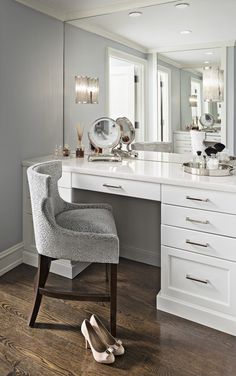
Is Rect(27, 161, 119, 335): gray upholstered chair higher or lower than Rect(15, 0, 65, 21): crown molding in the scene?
lower

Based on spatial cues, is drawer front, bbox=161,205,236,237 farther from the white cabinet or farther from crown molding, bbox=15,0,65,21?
crown molding, bbox=15,0,65,21

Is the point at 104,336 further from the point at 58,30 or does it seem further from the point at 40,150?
the point at 58,30

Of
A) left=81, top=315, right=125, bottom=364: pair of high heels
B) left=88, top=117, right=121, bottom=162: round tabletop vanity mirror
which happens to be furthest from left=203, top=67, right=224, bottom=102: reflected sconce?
left=81, top=315, right=125, bottom=364: pair of high heels

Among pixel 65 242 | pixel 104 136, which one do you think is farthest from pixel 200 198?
pixel 104 136

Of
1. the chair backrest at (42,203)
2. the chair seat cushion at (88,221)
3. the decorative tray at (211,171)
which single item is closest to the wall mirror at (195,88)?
the decorative tray at (211,171)

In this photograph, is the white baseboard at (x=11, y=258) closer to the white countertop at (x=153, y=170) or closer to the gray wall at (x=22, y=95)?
the gray wall at (x=22, y=95)

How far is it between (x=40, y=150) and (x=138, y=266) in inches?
51.2

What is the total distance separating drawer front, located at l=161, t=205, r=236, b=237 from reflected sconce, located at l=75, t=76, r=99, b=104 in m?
1.33

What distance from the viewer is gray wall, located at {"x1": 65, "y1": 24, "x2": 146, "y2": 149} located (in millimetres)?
2984

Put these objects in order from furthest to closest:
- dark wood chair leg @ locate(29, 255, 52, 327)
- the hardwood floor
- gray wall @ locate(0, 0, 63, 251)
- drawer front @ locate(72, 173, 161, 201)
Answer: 1. gray wall @ locate(0, 0, 63, 251)
2. drawer front @ locate(72, 173, 161, 201)
3. dark wood chair leg @ locate(29, 255, 52, 327)
4. the hardwood floor

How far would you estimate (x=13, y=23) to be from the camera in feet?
8.98

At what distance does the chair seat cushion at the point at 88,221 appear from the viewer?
2.14 metres

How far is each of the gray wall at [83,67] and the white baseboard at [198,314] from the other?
5.12ft

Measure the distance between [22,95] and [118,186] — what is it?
1167mm
